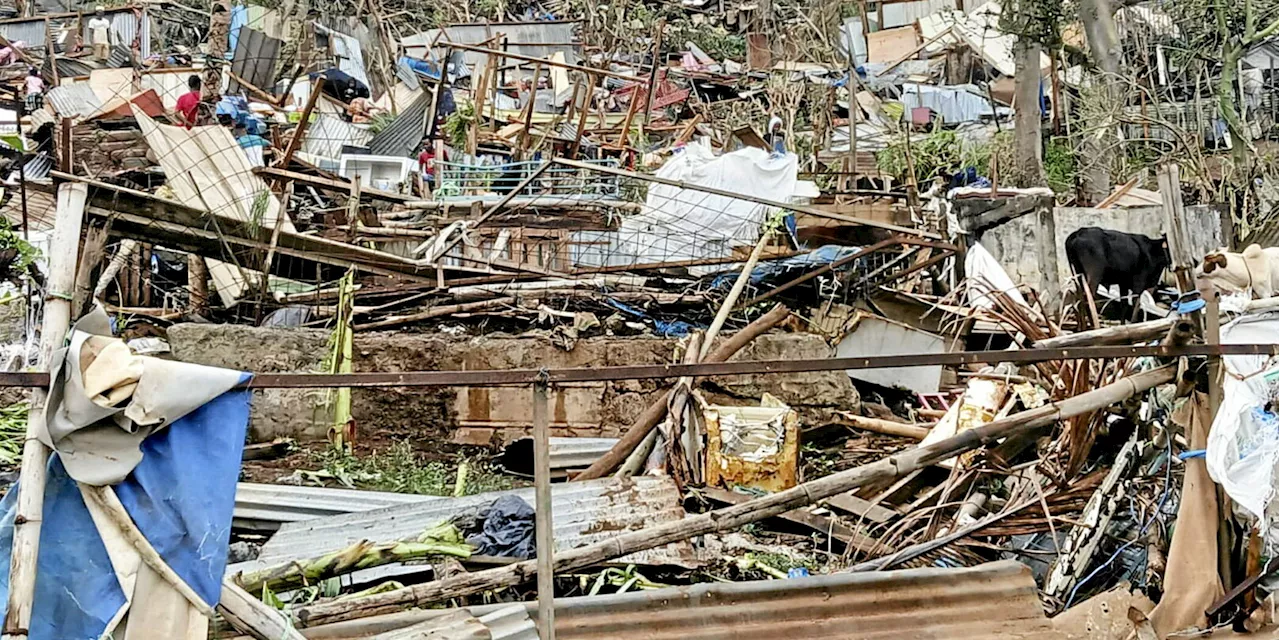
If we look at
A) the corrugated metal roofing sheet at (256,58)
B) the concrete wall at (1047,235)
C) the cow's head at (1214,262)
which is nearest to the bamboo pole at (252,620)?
the cow's head at (1214,262)

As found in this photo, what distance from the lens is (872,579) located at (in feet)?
12.3

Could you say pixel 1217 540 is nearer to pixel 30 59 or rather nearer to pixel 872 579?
pixel 872 579

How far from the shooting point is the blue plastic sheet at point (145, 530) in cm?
254

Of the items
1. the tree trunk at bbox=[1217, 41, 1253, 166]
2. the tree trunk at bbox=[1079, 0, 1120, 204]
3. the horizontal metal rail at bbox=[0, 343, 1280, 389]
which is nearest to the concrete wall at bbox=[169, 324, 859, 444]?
the horizontal metal rail at bbox=[0, 343, 1280, 389]

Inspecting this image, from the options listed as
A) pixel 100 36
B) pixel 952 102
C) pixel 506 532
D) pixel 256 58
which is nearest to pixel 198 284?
pixel 506 532

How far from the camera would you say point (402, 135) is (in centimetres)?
1694

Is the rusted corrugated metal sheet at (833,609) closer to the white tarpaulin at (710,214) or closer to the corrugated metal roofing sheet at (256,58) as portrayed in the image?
the white tarpaulin at (710,214)

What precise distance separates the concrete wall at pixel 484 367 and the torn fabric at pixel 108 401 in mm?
5762

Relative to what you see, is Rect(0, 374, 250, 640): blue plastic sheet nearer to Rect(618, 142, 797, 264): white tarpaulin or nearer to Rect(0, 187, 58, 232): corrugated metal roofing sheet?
Rect(618, 142, 797, 264): white tarpaulin

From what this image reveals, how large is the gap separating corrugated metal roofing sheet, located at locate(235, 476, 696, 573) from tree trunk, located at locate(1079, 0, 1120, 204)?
38.7 feet

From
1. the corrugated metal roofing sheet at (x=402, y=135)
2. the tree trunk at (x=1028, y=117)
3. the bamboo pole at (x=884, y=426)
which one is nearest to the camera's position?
the bamboo pole at (x=884, y=426)

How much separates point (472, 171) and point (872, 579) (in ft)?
30.8

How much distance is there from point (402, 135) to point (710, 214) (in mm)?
7818

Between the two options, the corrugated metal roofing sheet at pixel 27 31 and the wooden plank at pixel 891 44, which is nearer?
the corrugated metal roofing sheet at pixel 27 31
